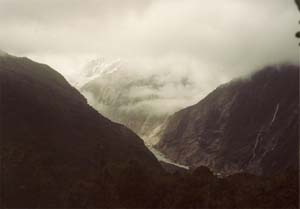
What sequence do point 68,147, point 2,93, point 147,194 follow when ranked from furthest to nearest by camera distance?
point 2,93
point 68,147
point 147,194

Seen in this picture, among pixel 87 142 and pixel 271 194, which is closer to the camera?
pixel 271 194

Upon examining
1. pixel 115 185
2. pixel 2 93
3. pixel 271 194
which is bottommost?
pixel 271 194

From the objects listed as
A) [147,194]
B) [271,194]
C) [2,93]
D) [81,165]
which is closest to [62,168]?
[81,165]

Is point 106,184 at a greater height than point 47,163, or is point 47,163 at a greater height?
point 47,163

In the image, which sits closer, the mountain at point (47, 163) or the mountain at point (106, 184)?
the mountain at point (106, 184)

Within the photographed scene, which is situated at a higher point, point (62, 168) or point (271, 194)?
point (62, 168)

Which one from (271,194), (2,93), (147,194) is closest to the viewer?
(271,194)

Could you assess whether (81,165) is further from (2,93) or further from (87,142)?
(2,93)

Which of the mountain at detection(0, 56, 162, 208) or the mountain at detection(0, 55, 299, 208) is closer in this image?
the mountain at detection(0, 55, 299, 208)

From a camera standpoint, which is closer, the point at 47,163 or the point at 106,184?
the point at 106,184
